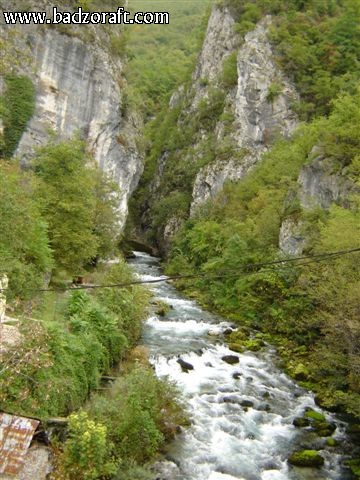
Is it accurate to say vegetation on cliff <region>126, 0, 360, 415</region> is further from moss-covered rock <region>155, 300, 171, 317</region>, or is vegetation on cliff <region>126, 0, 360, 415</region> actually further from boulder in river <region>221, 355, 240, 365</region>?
moss-covered rock <region>155, 300, 171, 317</region>

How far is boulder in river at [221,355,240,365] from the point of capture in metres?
19.1

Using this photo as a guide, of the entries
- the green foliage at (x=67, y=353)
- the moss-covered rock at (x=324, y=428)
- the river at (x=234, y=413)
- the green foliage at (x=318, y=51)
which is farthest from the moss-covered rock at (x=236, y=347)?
the green foliage at (x=318, y=51)

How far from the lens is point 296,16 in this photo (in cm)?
5319

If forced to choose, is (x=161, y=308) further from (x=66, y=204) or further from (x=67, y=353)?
(x=67, y=353)

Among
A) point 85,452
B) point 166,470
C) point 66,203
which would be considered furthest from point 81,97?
point 85,452

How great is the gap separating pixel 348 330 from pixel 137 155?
31.5 meters

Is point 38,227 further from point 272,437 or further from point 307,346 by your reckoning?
point 307,346

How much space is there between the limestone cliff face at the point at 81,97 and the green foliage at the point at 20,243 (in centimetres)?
1328

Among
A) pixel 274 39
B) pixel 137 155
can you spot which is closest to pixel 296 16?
pixel 274 39

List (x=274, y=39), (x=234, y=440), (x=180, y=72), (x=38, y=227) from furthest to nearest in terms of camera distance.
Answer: (x=180, y=72) → (x=274, y=39) → (x=38, y=227) → (x=234, y=440)

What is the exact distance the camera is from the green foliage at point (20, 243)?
46.3 ft

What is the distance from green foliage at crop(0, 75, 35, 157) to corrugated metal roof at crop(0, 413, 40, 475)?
2347cm

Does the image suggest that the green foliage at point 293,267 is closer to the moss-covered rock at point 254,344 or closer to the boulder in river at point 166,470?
the moss-covered rock at point 254,344

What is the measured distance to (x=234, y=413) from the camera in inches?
589
